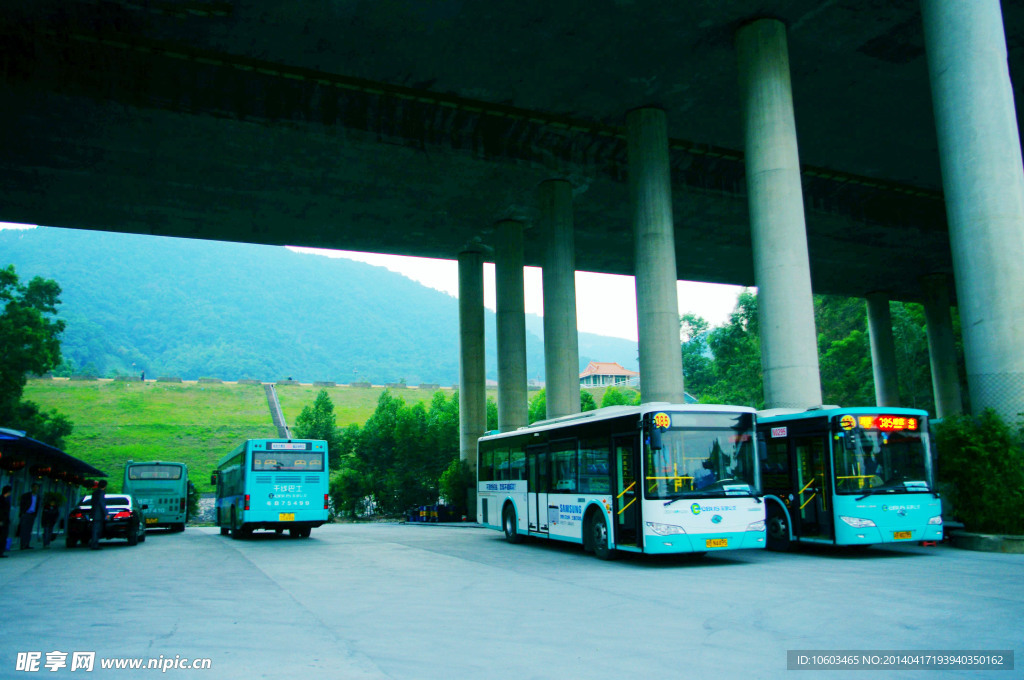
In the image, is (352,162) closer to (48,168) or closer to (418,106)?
(418,106)

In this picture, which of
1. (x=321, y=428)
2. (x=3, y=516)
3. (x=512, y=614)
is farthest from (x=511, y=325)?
(x=321, y=428)

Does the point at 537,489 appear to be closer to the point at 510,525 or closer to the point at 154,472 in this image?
the point at 510,525

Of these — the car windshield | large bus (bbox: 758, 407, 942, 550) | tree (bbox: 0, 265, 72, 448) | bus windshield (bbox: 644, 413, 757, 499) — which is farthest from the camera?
tree (bbox: 0, 265, 72, 448)

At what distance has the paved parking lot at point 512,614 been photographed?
6.40 meters

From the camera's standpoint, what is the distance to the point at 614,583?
39.0 ft

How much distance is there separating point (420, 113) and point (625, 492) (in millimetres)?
18488

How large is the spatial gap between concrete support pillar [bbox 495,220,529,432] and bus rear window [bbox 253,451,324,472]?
14792 mm

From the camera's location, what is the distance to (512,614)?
8.84m

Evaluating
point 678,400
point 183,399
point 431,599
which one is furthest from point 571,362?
point 183,399

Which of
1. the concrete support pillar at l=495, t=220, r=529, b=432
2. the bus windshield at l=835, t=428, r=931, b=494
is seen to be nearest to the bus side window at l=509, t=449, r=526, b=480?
the bus windshield at l=835, t=428, r=931, b=494

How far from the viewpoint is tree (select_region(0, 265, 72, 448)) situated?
38625mm

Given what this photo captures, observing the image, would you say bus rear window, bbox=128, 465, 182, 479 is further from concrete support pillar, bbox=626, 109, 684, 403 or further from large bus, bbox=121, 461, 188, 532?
concrete support pillar, bbox=626, 109, 684, 403

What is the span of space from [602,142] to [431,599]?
78.9ft

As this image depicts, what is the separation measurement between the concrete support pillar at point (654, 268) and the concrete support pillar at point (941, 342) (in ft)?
109
